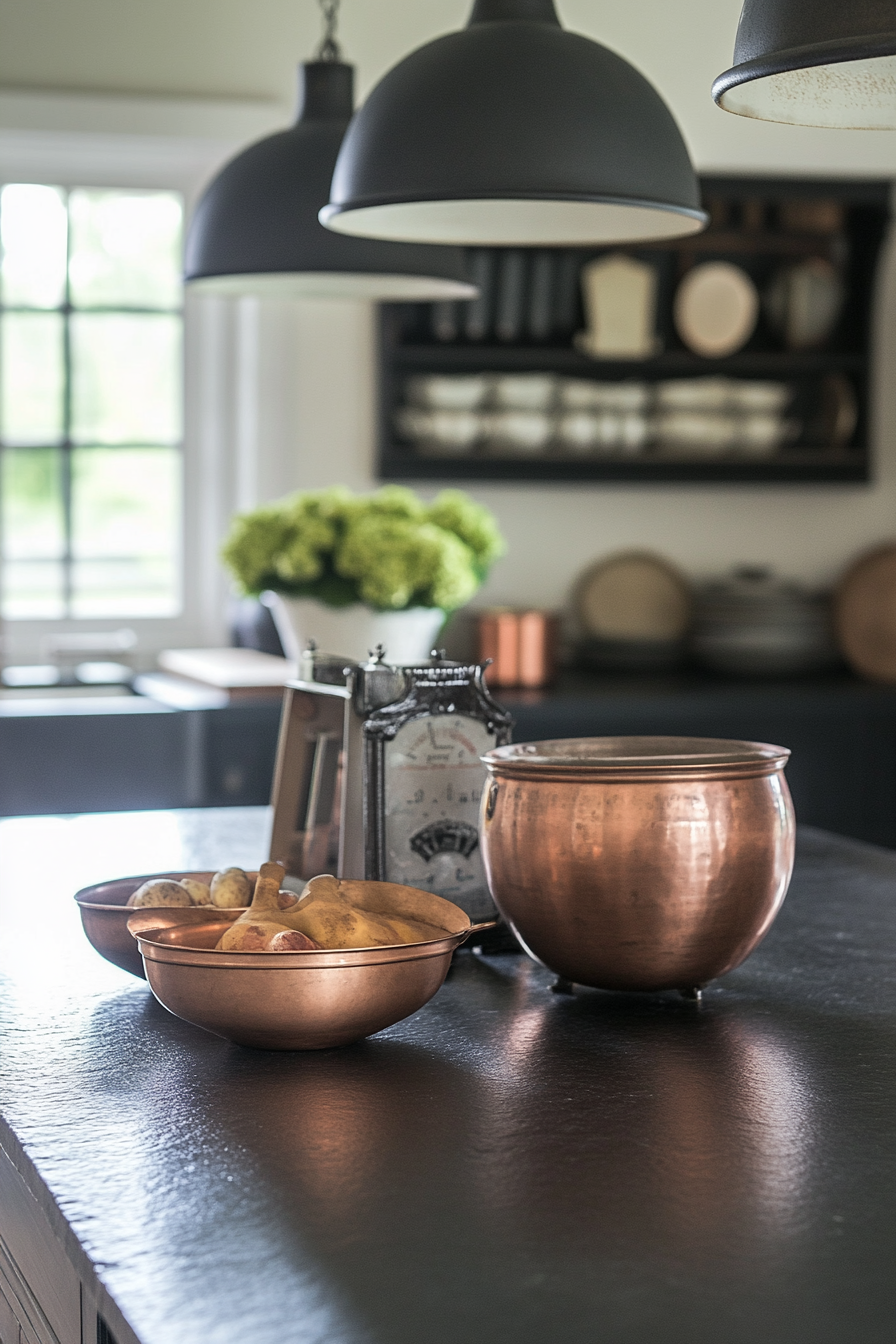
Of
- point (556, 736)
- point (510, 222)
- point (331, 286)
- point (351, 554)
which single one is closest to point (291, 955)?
point (510, 222)

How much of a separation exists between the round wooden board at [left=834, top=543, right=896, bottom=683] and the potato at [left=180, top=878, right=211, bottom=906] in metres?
3.05

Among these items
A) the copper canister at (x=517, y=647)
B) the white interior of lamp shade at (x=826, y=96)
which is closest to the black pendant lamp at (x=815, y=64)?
the white interior of lamp shade at (x=826, y=96)

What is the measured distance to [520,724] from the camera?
332cm

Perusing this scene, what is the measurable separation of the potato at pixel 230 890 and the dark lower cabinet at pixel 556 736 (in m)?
1.94

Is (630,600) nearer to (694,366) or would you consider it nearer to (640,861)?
(694,366)

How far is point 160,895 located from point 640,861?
0.35 metres

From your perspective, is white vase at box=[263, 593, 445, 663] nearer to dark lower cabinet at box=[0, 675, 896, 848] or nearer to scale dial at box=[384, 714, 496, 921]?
dark lower cabinet at box=[0, 675, 896, 848]

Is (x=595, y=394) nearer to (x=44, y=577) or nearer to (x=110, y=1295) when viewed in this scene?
(x=44, y=577)

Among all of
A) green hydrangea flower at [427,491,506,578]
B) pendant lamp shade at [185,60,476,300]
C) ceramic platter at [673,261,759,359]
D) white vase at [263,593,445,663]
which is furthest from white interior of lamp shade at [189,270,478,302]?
ceramic platter at [673,261,759,359]

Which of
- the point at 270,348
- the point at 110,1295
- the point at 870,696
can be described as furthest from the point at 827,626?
the point at 110,1295

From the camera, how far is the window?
3.70 metres

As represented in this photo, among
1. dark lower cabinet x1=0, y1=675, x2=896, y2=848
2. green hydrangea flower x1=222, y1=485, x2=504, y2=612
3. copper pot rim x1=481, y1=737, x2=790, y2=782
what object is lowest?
dark lower cabinet x1=0, y1=675, x2=896, y2=848

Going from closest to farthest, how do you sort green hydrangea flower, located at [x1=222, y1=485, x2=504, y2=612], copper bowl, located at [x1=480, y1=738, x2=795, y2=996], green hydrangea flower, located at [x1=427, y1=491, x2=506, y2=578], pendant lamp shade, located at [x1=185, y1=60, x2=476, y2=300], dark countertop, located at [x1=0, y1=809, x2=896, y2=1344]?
1. dark countertop, located at [x1=0, y1=809, x2=896, y2=1344]
2. copper bowl, located at [x1=480, y1=738, x2=795, y2=996]
3. pendant lamp shade, located at [x1=185, y1=60, x2=476, y2=300]
4. green hydrangea flower, located at [x1=222, y1=485, x2=504, y2=612]
5. green hydrangea flower, located at [x1=427, y1=491, x2=506, y2=578]

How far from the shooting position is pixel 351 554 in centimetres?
261
